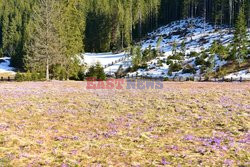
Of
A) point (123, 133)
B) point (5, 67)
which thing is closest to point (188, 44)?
point (5, 67)

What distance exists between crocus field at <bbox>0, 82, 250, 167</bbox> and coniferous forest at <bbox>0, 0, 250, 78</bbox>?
23.5 meters

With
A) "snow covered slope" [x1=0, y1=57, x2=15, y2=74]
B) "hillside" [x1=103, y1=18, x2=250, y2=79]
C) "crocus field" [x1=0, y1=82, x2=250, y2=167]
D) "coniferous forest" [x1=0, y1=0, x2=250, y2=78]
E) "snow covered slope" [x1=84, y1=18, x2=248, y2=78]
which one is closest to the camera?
"crocus field" [x1=0, y1=82, x2=250, y2=167]

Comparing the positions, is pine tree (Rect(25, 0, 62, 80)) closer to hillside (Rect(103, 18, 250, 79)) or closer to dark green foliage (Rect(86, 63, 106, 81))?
dark green foliage (Rect(86, 63, 106, 81))

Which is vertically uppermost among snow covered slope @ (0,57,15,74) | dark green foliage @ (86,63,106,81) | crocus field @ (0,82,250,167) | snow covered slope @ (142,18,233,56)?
snow covered slope @ (142,18,233,56)

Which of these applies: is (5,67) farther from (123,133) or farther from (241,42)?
(123,133)

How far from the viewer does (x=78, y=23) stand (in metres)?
53.3

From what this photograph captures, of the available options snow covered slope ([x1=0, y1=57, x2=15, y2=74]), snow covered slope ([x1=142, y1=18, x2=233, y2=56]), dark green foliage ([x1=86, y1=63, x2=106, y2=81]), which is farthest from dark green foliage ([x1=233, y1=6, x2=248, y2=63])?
snow covered slope ([x1=0, y1=57, x2=15, y2=74])

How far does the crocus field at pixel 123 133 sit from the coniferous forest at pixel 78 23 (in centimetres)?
2345

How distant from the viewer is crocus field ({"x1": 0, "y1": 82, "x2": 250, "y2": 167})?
366 inches

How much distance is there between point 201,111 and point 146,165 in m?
9.74

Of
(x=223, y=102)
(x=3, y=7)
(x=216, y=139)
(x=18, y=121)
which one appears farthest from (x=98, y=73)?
(x=3, y=7)

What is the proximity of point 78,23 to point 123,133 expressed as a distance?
146ft

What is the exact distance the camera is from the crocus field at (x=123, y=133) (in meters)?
9.30

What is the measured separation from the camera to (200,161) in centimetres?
923
